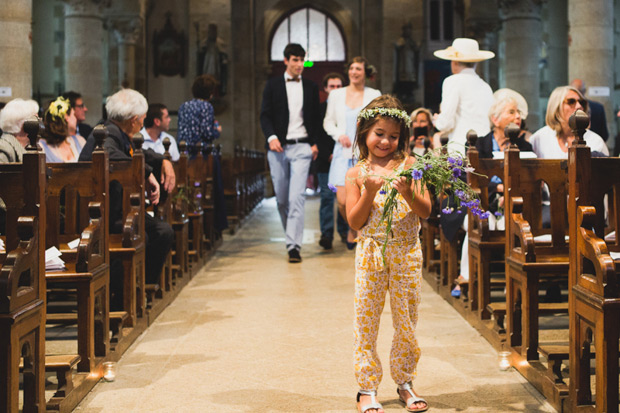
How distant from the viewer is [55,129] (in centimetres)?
575

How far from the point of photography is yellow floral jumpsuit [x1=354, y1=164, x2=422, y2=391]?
346 cm

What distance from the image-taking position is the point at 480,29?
2028cm

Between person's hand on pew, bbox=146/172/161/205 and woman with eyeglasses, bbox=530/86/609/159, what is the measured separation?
2.54 meters

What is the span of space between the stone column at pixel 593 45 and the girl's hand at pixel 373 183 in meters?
8.86

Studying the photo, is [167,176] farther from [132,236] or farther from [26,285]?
[26,285]


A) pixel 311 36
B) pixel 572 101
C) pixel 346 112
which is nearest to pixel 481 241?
pixel 572 101

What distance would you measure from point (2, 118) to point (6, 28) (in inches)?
218

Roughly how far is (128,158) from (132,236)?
2.06ft

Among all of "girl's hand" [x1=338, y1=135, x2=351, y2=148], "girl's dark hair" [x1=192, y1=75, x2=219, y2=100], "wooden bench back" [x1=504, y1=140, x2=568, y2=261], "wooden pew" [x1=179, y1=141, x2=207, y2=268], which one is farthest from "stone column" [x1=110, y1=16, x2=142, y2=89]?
"wooden bench back" [x1=504, y1=140, x2=568, y2=261]

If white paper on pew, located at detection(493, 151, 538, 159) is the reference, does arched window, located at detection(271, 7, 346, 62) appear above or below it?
above

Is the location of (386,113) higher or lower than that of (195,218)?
higher

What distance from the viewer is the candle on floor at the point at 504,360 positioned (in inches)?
165

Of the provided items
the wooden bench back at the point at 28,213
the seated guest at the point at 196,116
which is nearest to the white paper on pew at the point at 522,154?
the wooden bench back at the point at 28,213

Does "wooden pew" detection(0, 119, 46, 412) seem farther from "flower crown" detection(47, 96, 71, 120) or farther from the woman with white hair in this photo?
"flower crown" detection(47, 96, 71, 120)
